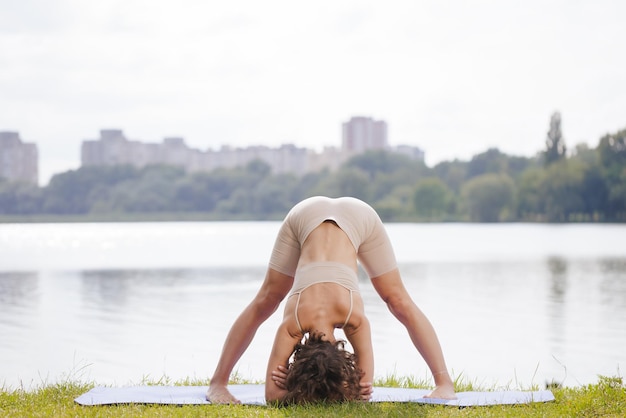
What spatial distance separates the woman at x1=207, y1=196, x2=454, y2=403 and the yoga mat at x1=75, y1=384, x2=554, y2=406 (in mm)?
152

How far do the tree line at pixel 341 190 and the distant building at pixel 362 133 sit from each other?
41.8 meters

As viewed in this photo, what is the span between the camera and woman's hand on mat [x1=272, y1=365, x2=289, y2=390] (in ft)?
17.0

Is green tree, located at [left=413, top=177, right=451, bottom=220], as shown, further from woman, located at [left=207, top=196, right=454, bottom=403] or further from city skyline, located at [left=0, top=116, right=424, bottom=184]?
woman, located at [left=207, top=196, right=454, bottom=403]

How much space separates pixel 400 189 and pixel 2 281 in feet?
300

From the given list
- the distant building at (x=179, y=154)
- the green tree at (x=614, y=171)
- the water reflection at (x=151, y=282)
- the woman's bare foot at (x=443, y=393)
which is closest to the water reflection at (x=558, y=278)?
the water reflection at (x=151, y=282)

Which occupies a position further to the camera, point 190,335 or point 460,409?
point 190,335

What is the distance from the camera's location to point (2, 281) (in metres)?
23.1

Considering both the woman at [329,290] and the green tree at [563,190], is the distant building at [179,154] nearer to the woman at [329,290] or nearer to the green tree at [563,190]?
the green tree at [563,190]

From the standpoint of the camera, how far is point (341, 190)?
107 m

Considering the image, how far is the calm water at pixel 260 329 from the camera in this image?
9.91 metres

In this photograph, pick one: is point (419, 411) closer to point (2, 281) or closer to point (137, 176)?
point (2, 281)

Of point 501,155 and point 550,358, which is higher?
point 501,155

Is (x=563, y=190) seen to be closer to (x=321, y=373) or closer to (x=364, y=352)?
(x=364, y=352)

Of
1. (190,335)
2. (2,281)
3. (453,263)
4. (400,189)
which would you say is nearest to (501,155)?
(400,189)
